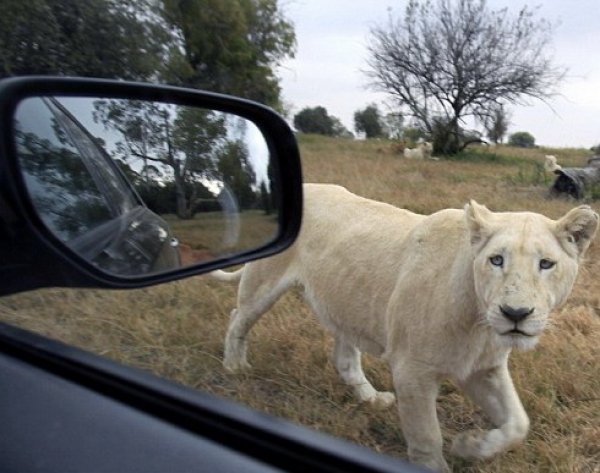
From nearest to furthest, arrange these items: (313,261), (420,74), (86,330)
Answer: (86,330) → (313,261) → (420,74)

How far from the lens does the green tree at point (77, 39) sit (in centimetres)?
856

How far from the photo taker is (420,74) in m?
24.7

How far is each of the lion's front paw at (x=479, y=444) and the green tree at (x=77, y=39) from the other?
21.3 feet

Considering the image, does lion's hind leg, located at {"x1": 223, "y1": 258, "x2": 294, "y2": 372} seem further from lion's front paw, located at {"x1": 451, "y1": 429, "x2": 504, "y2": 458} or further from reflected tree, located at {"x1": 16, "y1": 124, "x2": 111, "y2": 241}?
reflected tree, located at {"x1": 16, "y1": 124, "x2": 111, "y2": 241}

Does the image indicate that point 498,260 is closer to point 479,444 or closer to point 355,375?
point 479,444

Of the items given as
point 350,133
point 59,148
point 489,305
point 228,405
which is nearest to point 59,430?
point 228,405

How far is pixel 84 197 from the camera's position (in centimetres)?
185

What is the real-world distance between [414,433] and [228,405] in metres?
1.63

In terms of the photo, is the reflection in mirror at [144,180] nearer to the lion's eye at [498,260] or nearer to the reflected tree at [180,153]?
the reflected tree at [180,153]

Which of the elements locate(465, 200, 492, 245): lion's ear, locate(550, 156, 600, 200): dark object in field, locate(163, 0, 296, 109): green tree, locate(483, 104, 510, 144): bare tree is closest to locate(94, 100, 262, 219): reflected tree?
locate(465, 200, 492, 245): lion's ear

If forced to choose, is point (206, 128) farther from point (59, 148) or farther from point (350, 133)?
point (350, 133)

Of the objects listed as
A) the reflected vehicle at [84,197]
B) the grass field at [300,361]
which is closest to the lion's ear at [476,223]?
the grass field at [300,361]

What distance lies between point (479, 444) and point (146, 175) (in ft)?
4.83

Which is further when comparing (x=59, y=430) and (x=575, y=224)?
(x=575, y=224)
